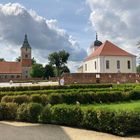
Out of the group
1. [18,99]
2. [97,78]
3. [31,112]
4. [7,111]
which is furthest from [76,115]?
[97,78]

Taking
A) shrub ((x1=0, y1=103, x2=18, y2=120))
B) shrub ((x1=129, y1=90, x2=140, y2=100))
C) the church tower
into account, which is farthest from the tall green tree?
shrub ((x1=0, y1=103, x2=18, y2=120))

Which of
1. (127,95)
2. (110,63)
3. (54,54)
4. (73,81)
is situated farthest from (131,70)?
(127,95)

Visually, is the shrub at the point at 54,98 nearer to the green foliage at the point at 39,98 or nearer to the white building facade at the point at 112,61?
the green foliage at the point at 39,98

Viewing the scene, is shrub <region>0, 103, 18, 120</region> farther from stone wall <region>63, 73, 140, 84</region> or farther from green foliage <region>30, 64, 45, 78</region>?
green foliage <region>30, 64, 45, 78</region>

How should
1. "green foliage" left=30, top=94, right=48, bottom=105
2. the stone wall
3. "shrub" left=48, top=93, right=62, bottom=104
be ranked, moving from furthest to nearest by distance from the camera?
the stone wall < "shrub" left=48, top=93, right=62, bottom=104 < "green foliage" left=30, top=94, right=48, bottom=105

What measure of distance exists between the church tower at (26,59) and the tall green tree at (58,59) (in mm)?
11792

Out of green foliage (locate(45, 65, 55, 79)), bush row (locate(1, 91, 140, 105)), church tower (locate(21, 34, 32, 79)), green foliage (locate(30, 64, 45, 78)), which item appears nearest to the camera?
bush row (locate(1, 91, 140, 105))

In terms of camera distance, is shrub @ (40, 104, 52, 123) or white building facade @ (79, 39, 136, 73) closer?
shrub @ (40, 104, 52, 123)

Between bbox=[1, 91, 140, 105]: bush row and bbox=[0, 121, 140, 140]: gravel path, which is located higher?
bbox=[1, 91, 140, 105]: bush row

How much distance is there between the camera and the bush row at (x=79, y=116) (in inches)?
499

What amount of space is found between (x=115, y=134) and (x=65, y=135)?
6.03ft

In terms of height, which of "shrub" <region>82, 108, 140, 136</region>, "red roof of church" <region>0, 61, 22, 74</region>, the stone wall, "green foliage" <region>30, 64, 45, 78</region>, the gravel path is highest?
"red roof of church" <region>0, 61, 22, 74</region>

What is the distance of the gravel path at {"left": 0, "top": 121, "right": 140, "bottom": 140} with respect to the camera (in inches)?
491

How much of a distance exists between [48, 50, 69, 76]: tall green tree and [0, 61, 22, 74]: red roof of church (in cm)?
1471
